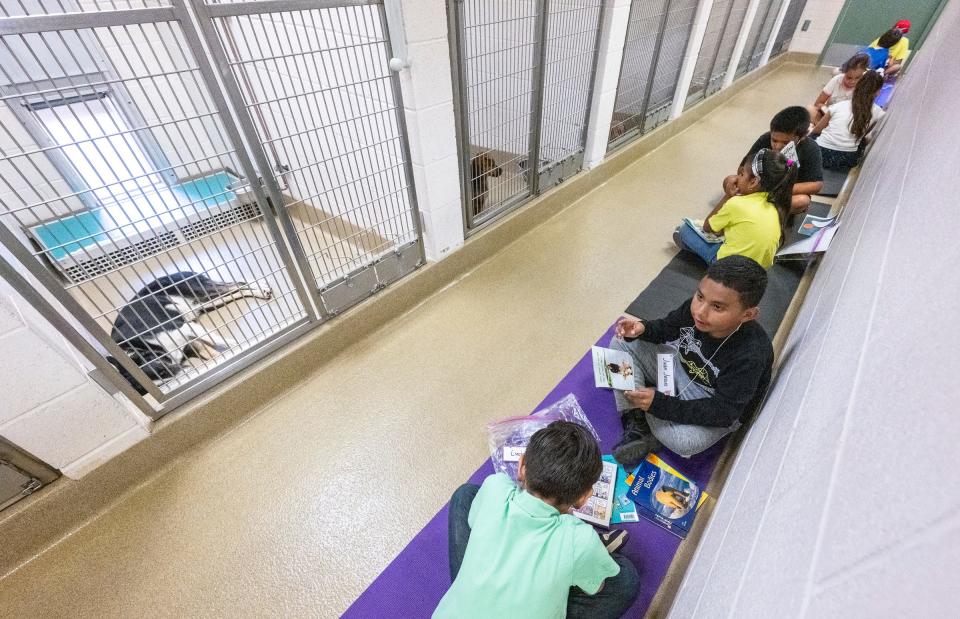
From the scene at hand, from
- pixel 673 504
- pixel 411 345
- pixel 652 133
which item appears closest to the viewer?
pixel 673 504

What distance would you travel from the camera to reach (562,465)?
961 millimetres

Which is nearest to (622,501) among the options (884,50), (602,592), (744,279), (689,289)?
(602,592)

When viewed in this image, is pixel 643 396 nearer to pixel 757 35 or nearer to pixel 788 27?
pixel 757 35

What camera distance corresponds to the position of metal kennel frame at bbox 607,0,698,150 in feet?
10.6

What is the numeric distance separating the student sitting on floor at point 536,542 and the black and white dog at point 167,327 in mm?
1401

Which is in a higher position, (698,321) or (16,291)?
(16,291)

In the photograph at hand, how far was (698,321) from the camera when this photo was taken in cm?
142

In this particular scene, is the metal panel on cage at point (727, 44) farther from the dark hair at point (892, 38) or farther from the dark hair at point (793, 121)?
the dark hair at point (793, 121)

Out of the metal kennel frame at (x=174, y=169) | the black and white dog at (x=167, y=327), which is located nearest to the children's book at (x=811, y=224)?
the metal kennel frame at (x=174, y=169)

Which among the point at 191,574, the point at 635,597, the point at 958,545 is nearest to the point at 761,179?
the point at 635,597

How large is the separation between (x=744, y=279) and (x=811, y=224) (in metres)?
2.31

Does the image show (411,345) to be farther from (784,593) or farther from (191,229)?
(784,593)

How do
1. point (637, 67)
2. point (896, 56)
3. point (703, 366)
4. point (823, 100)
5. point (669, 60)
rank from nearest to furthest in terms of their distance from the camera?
point (703, 366), point (637, 67), point (669, 60), point (823, 100), point (896, 56)

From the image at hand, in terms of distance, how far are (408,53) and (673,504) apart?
2163 millimetres
